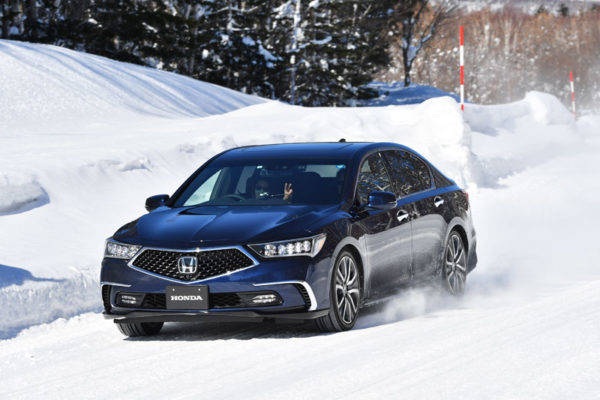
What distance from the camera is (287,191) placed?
25.5 ft

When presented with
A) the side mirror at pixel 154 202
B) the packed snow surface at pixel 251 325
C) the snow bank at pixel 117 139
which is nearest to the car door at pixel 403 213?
the packed snow surface at pixel 251 325

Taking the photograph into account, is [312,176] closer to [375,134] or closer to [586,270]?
[586,270]

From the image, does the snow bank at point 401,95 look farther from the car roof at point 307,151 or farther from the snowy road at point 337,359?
the snowy road at point 337,359

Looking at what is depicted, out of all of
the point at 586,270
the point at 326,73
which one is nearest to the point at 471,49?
the point at 326,73

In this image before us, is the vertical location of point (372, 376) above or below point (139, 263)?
below

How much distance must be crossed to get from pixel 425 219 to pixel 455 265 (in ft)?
2.59

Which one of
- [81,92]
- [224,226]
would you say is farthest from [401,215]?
[81,92]

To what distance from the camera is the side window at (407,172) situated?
848 cm

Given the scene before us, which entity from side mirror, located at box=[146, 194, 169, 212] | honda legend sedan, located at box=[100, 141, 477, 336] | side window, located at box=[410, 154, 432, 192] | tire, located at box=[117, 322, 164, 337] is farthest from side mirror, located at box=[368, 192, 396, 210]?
tire, located at box=[117, 322, 164, 337]

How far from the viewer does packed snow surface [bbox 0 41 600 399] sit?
569 centimetres

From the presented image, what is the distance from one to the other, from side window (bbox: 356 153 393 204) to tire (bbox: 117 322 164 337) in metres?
1.83

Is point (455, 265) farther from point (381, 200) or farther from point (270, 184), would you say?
point (270, 184)

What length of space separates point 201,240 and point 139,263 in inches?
20.3

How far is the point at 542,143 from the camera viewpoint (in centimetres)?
2395
